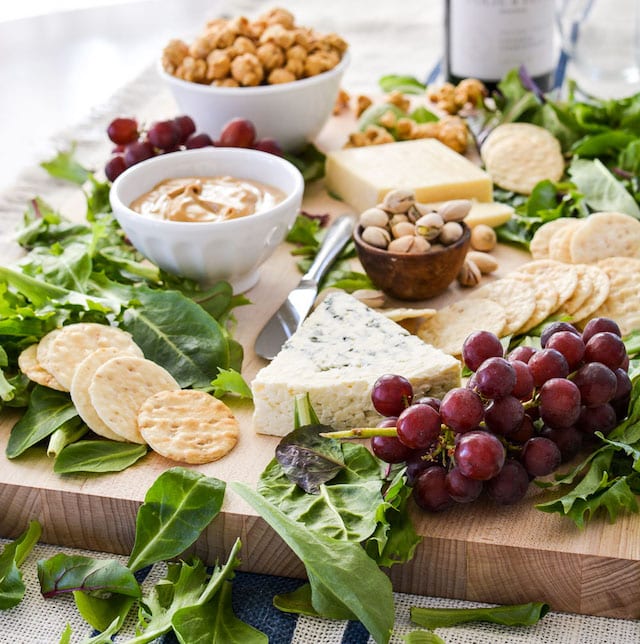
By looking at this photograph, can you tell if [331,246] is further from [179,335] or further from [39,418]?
[39,418]

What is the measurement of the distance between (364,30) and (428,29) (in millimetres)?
225

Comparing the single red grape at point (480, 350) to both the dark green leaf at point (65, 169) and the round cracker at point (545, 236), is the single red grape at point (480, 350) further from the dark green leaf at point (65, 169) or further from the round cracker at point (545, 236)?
the dark green leaf at point (65, 169)

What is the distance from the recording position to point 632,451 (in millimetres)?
1245

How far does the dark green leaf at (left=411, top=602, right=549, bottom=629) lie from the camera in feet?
3.88

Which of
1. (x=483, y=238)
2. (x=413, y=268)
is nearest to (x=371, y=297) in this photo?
(x=413, y=268)

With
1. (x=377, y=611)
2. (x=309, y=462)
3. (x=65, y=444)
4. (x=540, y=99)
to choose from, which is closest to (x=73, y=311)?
(x=65, y=444)

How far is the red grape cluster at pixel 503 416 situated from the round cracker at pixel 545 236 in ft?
1.74

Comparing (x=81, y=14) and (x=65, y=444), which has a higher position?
(x=65, y=444)

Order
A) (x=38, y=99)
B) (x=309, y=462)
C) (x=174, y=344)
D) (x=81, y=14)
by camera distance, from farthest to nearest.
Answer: (x=81, y=14) → (x=38, y=99) → (x=174, y=344) → (x=309, y=462)

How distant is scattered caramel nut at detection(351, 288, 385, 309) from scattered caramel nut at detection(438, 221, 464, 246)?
15 centimetres

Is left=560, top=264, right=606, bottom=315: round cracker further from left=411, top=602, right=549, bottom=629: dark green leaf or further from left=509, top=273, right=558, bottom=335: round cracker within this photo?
left=411, top=602, right=549, bottom=629: dark green leaf

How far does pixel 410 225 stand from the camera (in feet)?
5.74

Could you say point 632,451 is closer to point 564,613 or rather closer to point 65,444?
point 564,613

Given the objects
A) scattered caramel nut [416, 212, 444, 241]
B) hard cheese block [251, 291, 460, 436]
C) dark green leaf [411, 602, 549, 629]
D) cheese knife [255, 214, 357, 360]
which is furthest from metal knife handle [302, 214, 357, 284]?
dark green leaf [411, 602, 549, 629]
